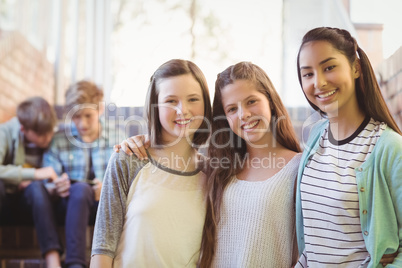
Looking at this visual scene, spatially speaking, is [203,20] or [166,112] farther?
[203,20]

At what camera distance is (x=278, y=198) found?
1148 mm

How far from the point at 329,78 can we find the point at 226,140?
0.39 m

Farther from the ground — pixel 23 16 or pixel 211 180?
pixel 23 16

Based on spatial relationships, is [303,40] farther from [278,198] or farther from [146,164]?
[146,164]

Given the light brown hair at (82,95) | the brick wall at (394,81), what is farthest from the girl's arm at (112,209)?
the brick wall at (394,81)

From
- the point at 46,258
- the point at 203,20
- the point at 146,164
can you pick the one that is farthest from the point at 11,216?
the point at 203,20

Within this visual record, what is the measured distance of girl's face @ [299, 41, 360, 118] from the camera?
3.38ft

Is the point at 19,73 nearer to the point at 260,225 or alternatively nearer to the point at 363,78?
the point at 260,225

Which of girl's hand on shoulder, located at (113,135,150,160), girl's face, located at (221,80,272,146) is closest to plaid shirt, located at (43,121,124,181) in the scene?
girl's hand on shoulder, located at (113,135,150,160)

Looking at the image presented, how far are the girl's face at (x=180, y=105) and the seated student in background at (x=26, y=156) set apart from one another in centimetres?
92

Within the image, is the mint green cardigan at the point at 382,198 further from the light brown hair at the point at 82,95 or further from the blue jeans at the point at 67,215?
the light brown hair at the point at 82,95

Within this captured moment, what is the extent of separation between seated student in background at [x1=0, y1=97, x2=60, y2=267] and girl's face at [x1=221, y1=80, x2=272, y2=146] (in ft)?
3.41

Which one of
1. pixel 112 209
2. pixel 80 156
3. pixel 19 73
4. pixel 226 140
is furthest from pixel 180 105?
pixel 19 73

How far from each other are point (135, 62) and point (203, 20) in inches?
22.1
